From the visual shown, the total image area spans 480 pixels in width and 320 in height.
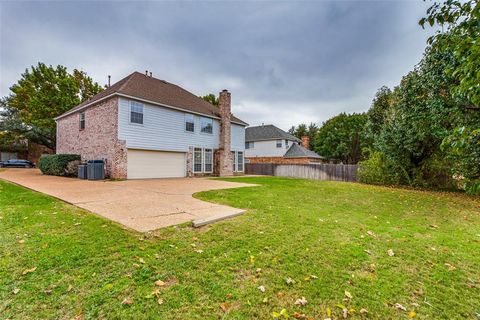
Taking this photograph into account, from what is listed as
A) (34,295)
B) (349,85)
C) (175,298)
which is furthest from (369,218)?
(349,85)

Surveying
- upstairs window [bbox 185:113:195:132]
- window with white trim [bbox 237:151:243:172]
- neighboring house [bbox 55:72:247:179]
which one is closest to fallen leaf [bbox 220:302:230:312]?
neighboring house [bbox 55:72:247:179]

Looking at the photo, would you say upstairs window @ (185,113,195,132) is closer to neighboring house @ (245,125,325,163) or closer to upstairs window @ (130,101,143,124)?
upstairs window @ (130,101,143,124)

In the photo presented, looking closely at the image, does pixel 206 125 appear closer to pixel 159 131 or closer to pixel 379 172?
pixel 159 131

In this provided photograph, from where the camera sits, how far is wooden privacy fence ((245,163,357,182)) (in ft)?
57.1

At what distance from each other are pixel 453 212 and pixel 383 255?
565cm

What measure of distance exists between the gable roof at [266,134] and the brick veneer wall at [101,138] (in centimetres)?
2172

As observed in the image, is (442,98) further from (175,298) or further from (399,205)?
(175,298)

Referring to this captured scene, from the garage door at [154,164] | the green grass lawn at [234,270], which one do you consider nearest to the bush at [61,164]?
the garage door at [154,164]

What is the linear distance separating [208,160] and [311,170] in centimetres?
882

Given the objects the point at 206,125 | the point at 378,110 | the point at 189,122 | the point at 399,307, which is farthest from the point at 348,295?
the point at 206,125

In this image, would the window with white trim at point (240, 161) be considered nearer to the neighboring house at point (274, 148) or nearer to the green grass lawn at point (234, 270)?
the neighboring house at point (274, 148)

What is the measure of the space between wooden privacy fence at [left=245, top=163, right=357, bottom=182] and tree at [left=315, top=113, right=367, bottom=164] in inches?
704

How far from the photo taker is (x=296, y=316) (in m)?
2.12

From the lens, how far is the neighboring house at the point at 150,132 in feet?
44.5
